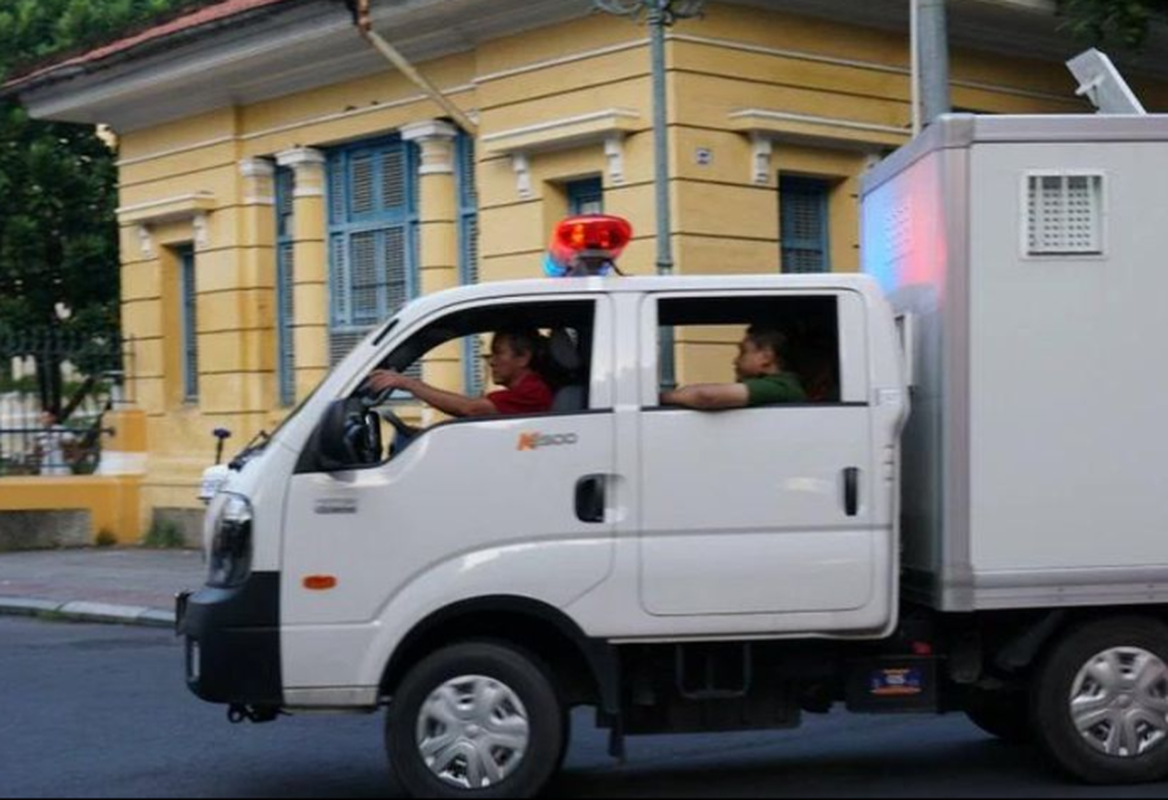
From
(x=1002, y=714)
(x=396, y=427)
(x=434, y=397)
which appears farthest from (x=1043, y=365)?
(x=396, y=427)

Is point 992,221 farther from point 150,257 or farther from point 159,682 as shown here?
point 150,257

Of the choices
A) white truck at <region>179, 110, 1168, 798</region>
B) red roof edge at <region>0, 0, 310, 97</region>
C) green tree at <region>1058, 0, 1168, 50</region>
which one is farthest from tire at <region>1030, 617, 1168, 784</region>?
red roof edge at <region>0, 0, 310, 97</region>

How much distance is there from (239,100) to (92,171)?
243 inches

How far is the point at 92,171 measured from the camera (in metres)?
24.5

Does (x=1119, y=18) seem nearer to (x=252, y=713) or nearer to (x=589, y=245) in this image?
(x=589, y=245)

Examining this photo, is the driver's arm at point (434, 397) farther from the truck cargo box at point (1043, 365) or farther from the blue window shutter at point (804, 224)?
the blue window shutter at point (804, 224)

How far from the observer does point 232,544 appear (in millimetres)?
7332

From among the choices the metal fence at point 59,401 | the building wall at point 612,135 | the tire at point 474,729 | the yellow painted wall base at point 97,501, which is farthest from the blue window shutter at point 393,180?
the tire at point 474,729

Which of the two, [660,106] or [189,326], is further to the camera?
[189,326]

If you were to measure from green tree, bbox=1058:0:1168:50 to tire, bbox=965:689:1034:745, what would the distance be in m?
5.70

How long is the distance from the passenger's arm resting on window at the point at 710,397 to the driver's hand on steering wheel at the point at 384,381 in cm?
104

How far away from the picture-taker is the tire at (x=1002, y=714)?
320 inches

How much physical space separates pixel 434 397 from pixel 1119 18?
7247 mm

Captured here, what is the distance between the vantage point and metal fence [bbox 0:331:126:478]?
67.9 ft
